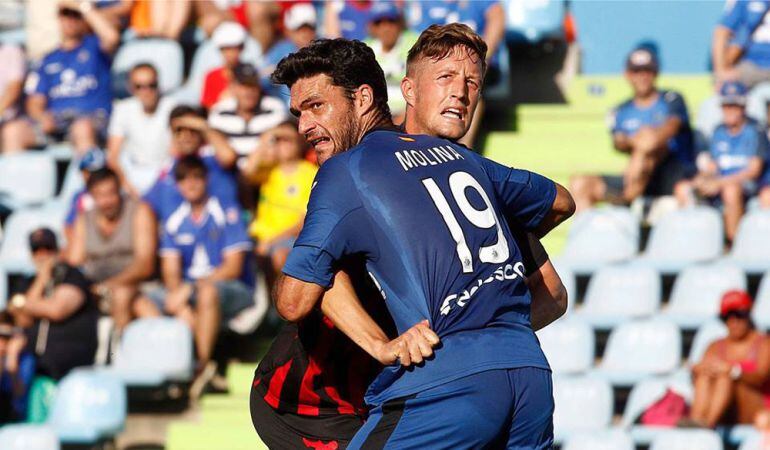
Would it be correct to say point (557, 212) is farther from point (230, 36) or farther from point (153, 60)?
point (153, 60)

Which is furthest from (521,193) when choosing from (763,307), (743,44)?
(743,44)

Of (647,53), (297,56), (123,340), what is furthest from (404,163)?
(647,53)

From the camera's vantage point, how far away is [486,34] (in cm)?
1027

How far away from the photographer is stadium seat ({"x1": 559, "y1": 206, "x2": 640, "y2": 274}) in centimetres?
945

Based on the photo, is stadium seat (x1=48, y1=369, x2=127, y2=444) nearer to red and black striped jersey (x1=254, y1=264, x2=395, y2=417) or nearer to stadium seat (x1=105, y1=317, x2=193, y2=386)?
stadium seat (x1=105, y1=317, x2=193, y2=386)

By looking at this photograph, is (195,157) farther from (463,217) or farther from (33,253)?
(463,217)

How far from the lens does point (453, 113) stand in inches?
174

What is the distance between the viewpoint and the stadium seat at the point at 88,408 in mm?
8656

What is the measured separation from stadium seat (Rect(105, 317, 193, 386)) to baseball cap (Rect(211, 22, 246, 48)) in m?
2.30

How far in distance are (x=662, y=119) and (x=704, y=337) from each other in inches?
71.4

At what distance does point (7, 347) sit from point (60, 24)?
349 cm

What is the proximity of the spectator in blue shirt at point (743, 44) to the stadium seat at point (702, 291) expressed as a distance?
1.85 m

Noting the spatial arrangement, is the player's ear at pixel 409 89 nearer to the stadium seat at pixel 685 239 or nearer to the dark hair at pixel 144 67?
the stadium seat at pixel 685 239

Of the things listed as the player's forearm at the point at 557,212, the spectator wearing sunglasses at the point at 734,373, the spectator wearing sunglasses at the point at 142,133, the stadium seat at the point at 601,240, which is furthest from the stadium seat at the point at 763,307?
the player's forearm at the point at 557,212
